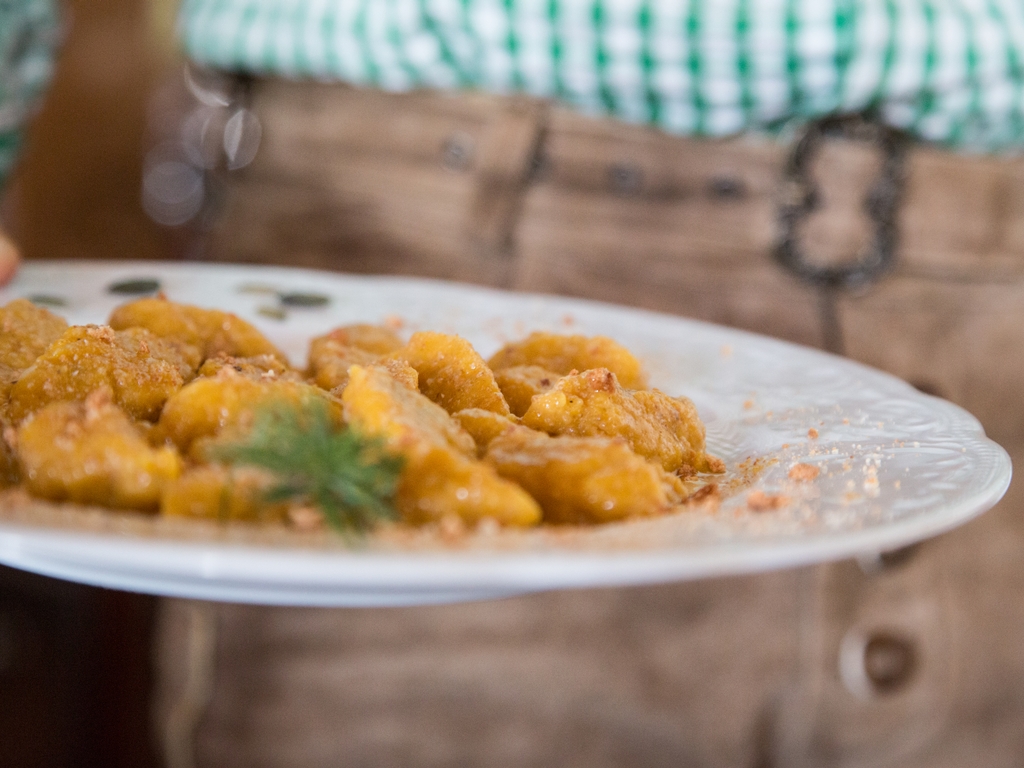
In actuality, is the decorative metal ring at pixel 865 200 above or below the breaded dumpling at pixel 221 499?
above

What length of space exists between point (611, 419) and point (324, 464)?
0.81ft

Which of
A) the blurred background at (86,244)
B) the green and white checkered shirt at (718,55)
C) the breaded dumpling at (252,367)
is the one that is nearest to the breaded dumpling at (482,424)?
the breaded dumpling at (252,367)

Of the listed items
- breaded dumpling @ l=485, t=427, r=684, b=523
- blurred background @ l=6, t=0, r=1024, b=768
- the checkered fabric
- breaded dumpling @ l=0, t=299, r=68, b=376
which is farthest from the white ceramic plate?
the checkered fabric

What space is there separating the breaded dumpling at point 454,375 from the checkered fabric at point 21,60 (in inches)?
37.8

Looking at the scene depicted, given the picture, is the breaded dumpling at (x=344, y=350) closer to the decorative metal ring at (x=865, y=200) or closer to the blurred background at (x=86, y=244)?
the decorative metal ring at (x=865, y=200)

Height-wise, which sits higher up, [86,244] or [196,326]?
[196,326]

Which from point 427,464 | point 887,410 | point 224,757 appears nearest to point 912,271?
point 887,410

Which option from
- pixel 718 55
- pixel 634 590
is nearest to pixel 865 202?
pixel 718 55

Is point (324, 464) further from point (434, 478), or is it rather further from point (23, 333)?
point (23, 333)

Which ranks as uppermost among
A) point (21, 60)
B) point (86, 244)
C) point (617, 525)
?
point (21, 60)

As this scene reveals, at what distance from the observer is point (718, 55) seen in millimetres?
1232

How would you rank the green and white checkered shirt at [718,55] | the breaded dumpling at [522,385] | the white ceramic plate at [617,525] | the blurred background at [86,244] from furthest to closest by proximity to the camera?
the blurred background at [86,244] < the green and white checkered shirt at [718,55] < the breaded dumpling at [522,385] < the white ceramic plate at [617,525]

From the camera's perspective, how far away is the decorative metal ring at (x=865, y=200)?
130 cm

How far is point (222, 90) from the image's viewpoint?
1616mm
